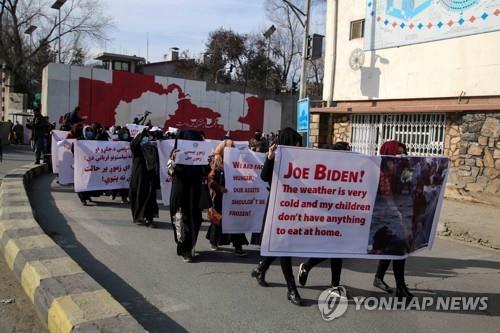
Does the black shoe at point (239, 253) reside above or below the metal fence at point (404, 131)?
below

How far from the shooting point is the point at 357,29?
16234mm

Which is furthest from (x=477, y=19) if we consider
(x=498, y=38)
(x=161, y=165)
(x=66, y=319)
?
(x=66, y=319)

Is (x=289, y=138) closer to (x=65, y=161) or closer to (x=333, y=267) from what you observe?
(x=333, y=267)

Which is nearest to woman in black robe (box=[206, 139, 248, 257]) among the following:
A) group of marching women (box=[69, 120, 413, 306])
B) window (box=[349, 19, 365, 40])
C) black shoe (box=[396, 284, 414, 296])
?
group of marching women (box=[69, 120, 413, 306])

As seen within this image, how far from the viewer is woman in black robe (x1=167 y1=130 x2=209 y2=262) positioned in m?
6.37

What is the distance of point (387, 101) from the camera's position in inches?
596

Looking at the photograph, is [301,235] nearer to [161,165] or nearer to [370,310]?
[370,310]

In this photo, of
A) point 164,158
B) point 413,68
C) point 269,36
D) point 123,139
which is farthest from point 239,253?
point 269,36

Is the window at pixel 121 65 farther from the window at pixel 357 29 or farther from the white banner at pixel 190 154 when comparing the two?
the white banner at pixel 190 154

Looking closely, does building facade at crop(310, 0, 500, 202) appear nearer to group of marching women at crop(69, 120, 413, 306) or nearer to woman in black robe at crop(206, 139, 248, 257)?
group of marching women at crop(69, 120, 413, 306)

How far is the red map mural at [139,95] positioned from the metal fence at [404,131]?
12261mm

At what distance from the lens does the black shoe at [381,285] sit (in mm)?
5473

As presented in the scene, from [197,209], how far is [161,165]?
233 centimetres

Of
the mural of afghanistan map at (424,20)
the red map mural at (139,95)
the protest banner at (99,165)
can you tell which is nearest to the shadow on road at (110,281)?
the protest banner at (99,165)
